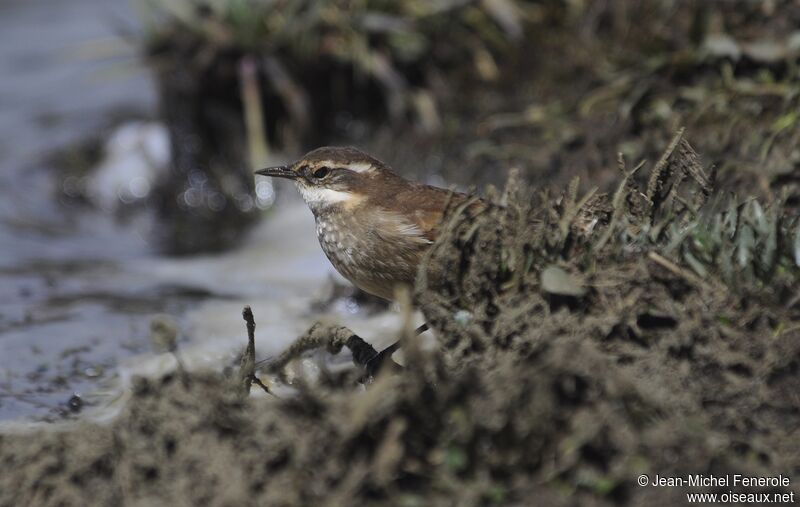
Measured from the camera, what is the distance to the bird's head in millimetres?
4910

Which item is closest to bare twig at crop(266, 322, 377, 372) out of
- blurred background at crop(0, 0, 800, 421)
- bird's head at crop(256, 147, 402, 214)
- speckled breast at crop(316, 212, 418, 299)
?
speckled breast at crop(316, 212, 418, 299)

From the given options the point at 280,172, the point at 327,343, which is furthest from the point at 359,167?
the point at 327,343

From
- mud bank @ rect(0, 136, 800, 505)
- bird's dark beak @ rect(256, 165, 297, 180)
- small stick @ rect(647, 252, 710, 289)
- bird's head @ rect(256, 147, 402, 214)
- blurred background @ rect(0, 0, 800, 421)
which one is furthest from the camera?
blurred background @ rect(0, 0, 800, 421)

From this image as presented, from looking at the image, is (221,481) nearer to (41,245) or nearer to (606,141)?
(606,141)

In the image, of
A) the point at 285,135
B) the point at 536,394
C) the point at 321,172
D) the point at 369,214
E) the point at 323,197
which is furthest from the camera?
the point at 285,135

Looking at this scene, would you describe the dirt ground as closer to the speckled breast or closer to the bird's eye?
the speckled breast

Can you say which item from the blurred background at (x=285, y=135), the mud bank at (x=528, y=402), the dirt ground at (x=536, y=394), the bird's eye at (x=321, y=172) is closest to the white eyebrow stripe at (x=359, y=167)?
the bird's eye at (x=321, y=172)

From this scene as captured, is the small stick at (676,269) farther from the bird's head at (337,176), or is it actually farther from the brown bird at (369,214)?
the bird's head at (337,176)

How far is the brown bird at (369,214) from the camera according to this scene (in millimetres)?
4453

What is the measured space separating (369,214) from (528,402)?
195cm

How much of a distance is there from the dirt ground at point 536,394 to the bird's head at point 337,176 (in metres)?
1.01

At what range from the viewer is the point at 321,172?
201 inches

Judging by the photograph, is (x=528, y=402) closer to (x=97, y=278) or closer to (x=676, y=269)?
(x=676, y=269)

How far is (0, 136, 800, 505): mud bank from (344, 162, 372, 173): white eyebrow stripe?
128 centimetres
